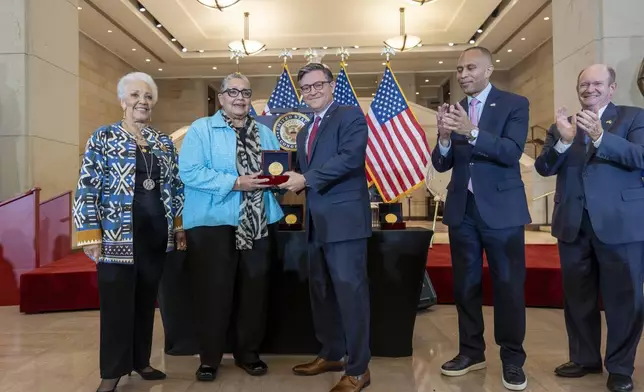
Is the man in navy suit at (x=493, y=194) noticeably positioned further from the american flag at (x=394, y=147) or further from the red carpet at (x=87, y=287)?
the red carpet at (x=87, y=287)

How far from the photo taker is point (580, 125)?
2395mm

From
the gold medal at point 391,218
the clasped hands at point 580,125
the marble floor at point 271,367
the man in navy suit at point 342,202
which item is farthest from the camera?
the gold medal at point 391,218

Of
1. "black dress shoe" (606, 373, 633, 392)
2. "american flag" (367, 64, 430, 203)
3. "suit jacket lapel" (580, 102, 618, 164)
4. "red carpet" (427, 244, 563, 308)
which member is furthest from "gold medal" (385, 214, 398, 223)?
"red carpet" (427, 244, 563, 308)

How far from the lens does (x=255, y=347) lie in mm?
2959

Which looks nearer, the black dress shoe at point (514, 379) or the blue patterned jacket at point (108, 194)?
the blue patterned jacket at point (108, 194)

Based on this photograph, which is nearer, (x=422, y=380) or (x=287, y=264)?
(x=422, y=380)

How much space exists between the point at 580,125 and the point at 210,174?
77.0 inches

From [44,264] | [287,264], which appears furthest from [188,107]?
[287,264]

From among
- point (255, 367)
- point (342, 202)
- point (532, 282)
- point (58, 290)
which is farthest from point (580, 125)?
point (58, 290)

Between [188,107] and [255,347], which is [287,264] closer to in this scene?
[255,347]

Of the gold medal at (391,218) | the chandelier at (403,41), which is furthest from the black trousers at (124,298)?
the chandelier at (403,41)

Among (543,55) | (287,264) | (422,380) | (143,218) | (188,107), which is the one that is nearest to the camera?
(143,218)

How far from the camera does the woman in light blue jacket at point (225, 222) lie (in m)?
2.75

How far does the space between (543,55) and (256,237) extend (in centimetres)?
1423
